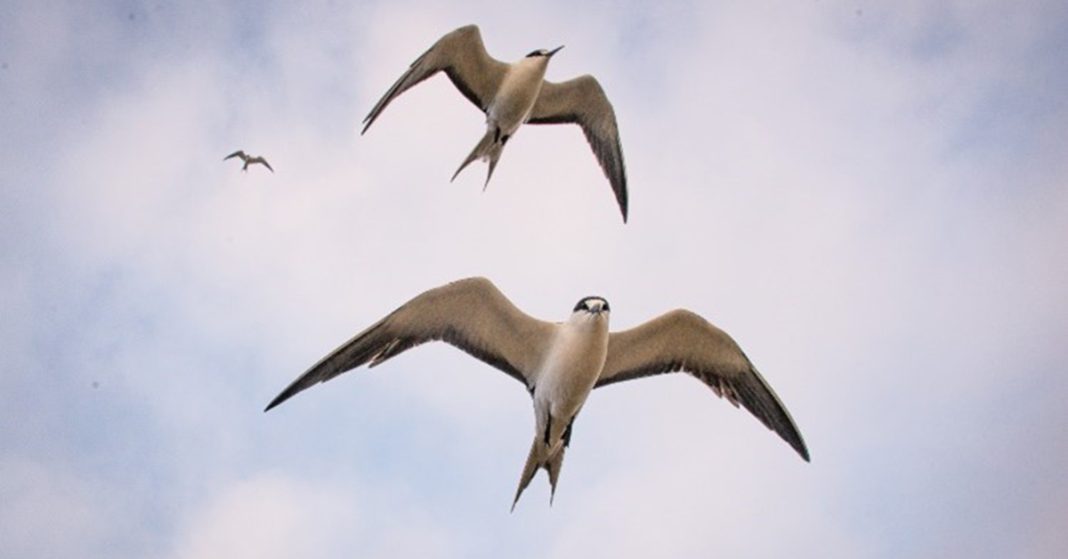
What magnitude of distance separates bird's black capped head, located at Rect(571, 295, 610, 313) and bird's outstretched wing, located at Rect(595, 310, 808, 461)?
2.16ft

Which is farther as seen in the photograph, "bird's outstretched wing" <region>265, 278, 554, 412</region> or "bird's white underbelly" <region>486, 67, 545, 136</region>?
"bird's white underbelly" <region>486, 67, 545, 136</region>

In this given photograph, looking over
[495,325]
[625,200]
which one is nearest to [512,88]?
[625,200]

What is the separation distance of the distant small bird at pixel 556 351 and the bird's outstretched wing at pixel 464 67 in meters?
3.88

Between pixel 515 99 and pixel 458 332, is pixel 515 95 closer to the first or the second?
pixel 515 99

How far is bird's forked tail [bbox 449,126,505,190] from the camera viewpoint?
16038mm

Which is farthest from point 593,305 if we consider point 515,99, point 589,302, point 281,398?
point 515,99

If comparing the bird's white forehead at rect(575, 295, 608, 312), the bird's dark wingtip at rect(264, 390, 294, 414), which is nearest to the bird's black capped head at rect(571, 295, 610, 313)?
the bird's white forehead at rect(575, 295, 608, 312)

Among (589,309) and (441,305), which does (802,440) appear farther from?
(441,305)

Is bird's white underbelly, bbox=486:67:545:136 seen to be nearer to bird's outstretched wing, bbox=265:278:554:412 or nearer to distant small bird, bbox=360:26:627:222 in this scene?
distant small bird, bbox=360:26:627:222

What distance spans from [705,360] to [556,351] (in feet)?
6.04

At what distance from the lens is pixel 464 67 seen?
1638 cm

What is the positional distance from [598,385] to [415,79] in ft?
18.2

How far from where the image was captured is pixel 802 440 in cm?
1273

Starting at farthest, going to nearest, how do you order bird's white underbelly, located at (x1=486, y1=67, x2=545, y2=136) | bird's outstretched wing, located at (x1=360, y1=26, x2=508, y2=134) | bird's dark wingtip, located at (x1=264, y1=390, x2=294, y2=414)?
bird's white underbelly, located at (x1=486, y1=67, x2=545, y2=136) → bird's outstretched wing, located at (x1=360, y1=26, x2=508, y2=134) → bird's dark wingtip, located at (x1=264, y1=390, x2=294, y2=414)
